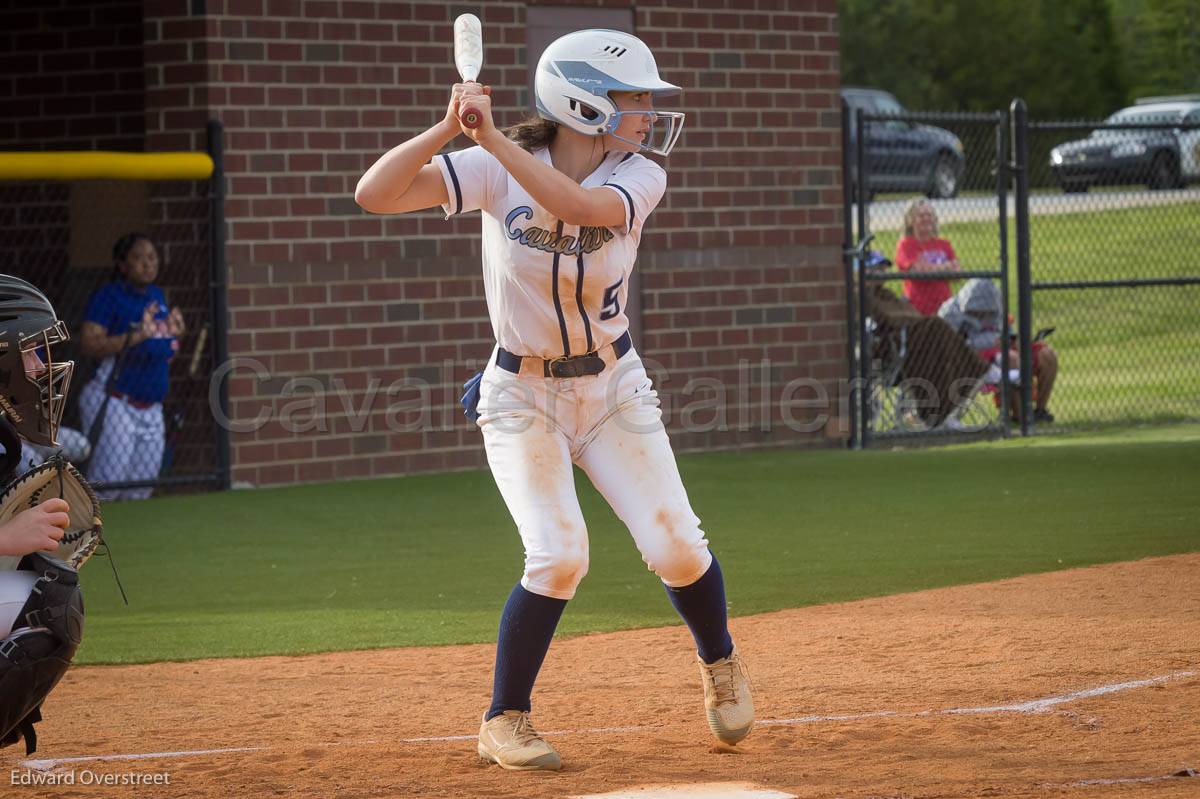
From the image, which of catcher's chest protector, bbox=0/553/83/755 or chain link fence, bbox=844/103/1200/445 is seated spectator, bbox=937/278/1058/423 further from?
catcher's chest protector, bbox=0/553/83/755

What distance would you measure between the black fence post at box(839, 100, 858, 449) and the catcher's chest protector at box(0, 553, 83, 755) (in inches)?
417

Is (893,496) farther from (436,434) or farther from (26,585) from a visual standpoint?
(26,585)

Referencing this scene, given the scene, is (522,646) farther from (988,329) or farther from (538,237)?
(988,329)

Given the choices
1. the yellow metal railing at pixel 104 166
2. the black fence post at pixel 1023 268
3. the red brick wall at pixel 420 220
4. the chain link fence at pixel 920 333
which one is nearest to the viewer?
the yellow metal railing at pixel 104 166

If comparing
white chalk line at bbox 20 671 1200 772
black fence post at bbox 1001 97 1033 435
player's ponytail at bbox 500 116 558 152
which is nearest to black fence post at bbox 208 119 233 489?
black fence post at bbox 1001 97 1033 435

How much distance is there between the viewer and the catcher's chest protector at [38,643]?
4.51 metres

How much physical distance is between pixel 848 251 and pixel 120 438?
6257 millimetres

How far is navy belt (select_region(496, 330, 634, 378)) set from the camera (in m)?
5.25

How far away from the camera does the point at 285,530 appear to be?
34.9 feet

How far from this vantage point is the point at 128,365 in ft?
39.4

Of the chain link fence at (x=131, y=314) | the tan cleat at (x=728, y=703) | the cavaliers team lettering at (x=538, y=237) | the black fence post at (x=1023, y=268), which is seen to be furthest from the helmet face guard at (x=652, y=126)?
the black fence post at (x=1023, y=268)

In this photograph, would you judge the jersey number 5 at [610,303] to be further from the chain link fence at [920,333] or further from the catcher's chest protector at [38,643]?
the chain link fence at [920,333]

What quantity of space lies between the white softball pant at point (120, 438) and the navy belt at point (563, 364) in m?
7.31

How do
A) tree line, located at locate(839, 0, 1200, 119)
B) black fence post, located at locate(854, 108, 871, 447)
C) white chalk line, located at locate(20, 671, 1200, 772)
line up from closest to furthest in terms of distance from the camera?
white chalk line, located at locate(20, 671, 1200, 772) < black fence post, located at locate(854, 108, 871, 447) < tree line, located at locate(839, 0, 1200, 119)
